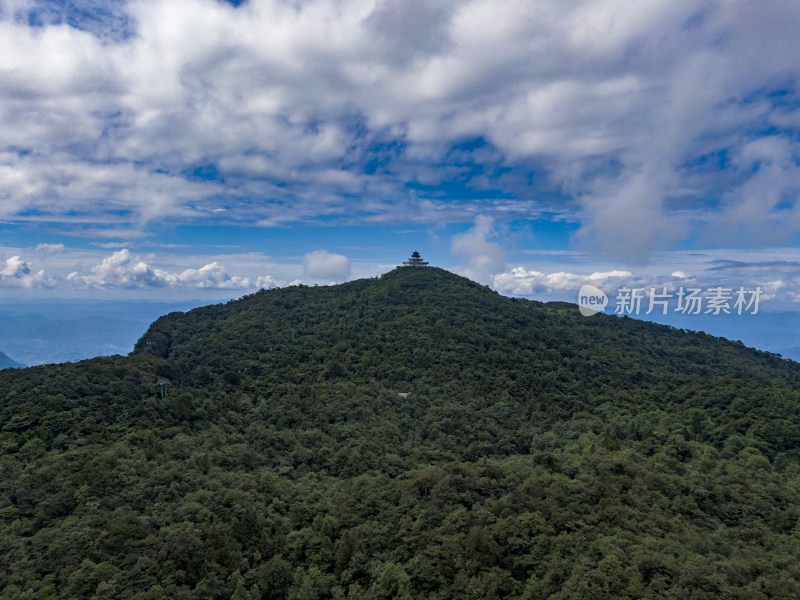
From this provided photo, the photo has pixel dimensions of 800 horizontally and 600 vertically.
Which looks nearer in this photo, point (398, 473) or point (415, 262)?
point (398, 473)

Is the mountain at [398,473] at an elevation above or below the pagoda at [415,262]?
below

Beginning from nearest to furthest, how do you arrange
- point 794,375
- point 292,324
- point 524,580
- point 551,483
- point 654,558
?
point 654,558 < point 524,580 < point 551,483 < point 794,375 < point 292,324

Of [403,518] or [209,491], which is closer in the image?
[403,518]

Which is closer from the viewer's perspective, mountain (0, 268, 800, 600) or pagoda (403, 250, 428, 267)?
mountain (0, 268, 800, 600)

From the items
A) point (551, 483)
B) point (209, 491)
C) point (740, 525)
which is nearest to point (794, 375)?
point (740, 525)

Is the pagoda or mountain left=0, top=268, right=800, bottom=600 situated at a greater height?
the pagoda

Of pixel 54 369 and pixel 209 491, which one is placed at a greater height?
pixel 54 369

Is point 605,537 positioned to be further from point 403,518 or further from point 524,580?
point 403,518

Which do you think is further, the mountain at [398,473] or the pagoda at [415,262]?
the pagoda at [415,262]
